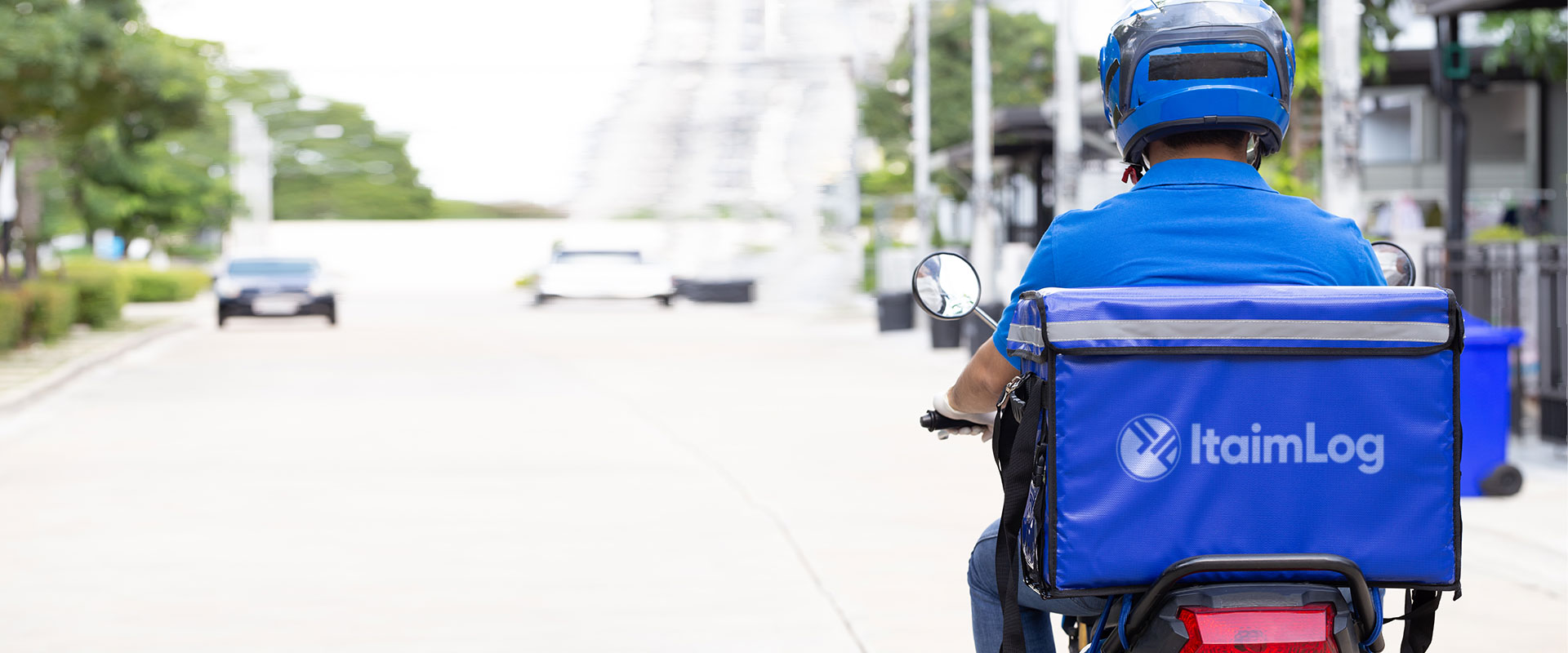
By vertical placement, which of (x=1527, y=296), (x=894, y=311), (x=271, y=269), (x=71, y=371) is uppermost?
(x=271, y=269)

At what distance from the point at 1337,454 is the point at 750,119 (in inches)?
3754

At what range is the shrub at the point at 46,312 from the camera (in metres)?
23.6

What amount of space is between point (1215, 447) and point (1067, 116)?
17837 millimetres

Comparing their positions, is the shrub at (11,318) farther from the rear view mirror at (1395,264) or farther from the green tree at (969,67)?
the green tree at (969,67)

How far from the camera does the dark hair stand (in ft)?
10.4

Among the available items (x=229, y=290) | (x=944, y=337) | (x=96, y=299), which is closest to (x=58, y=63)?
(x=96, y=299)

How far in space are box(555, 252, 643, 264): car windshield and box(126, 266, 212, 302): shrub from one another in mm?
12424

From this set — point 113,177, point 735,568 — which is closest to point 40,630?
point 735,568

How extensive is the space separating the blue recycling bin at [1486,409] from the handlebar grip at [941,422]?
574 cm

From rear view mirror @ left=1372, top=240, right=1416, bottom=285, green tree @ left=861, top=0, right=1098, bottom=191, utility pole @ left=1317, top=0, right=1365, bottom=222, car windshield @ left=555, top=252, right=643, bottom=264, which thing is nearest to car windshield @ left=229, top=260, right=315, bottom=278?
car windshield @ left=555, top=252, right=643, bottom=264

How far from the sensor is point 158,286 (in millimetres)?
46188

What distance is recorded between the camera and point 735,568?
7.57m

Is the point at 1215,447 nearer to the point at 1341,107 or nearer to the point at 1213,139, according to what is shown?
the point at 1213,139

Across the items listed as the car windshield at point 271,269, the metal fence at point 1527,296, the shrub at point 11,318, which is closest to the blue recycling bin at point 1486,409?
the metal fence at point 1527,296
